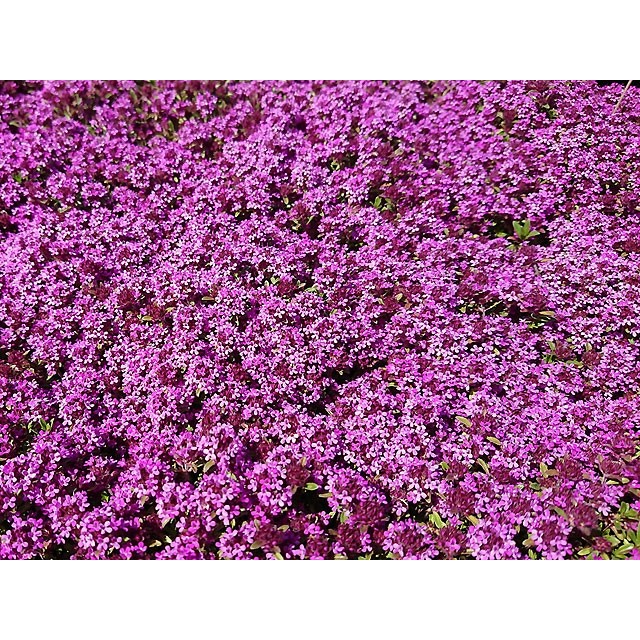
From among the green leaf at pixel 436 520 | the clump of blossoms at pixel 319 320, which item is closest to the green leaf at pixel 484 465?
the clump of blossoms at pixel 319 320

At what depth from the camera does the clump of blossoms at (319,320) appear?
2.32m

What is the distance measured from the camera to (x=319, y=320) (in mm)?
2678

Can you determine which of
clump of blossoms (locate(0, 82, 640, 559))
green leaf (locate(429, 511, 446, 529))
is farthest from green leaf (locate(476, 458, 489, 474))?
green leaf (locate(429, 511, 446, 529))

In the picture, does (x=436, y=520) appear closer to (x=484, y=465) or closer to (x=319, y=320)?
(x=484, y=465)

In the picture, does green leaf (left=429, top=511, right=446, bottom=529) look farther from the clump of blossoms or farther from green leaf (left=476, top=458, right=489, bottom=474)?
green leaf (left=476, top=458, right=489, bottom=474)

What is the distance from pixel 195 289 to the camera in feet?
9.02

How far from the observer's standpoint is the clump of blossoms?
2316 millimetres

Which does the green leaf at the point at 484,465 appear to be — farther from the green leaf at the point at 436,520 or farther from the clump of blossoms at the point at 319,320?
the green leaf at the point at 436,520

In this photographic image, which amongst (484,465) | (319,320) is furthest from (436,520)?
(319,320)

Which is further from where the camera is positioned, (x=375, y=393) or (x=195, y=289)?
(x=195, y=289)
